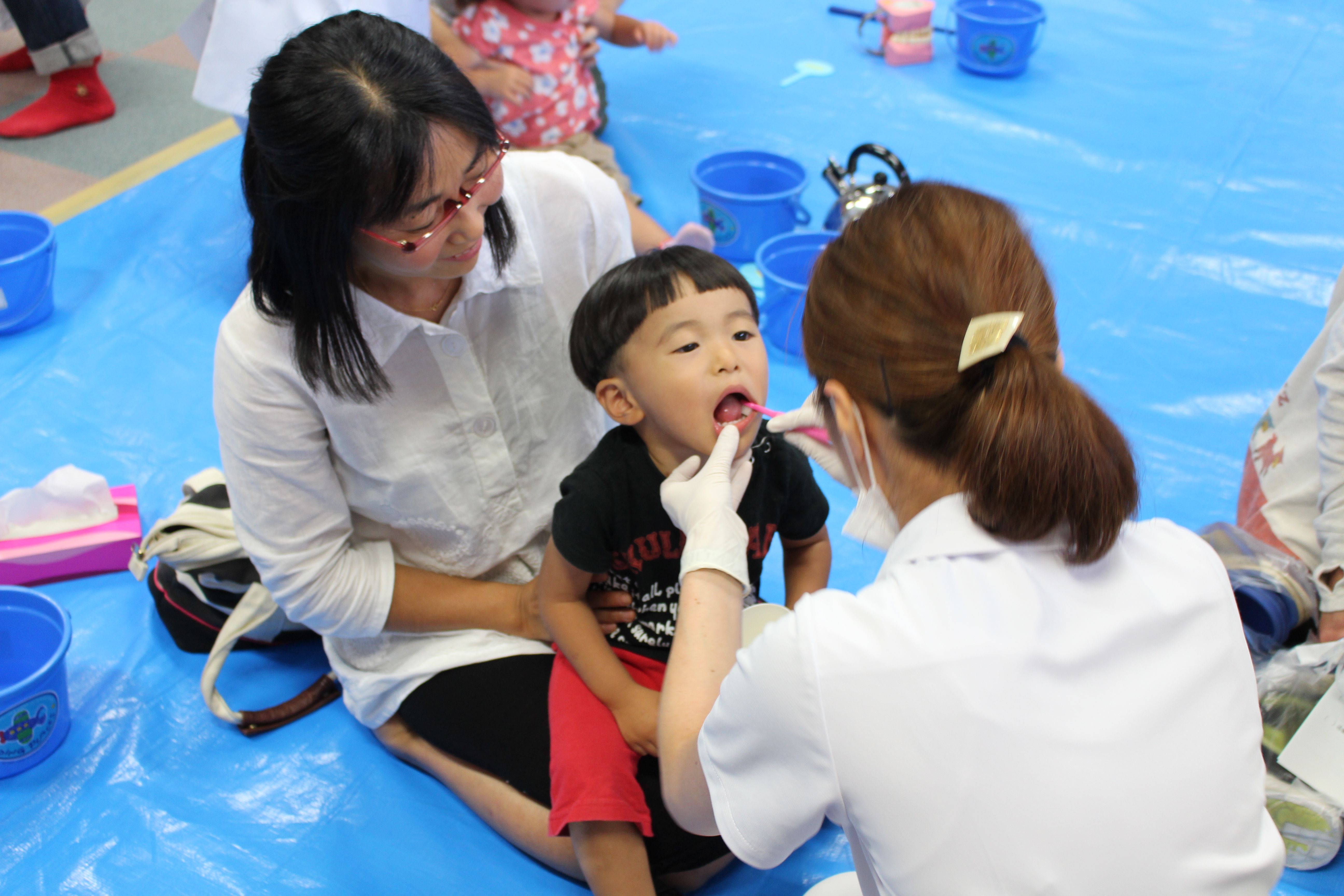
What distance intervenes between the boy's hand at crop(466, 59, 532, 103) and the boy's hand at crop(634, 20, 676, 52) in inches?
18.9

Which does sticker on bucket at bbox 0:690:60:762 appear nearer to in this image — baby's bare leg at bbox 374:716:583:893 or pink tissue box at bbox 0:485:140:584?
pink tissue box at bbox 0:485:140:584

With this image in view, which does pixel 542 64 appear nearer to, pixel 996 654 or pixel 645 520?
pixel 645 520

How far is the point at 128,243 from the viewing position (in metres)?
2.73

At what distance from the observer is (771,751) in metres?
0.85

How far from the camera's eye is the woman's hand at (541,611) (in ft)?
4.68

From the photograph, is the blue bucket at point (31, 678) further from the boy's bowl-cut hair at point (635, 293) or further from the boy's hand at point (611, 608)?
the boy's bowl-cut hair at point (635, 293)

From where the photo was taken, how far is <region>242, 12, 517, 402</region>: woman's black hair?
1.08 m

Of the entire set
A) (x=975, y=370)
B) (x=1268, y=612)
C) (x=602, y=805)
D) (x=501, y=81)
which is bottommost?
(x=602, y=805)

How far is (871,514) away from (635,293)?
491 mm

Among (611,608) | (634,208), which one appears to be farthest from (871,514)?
(634,208)

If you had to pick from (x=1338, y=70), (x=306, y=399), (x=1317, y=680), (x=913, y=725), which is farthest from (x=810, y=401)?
(x=1338, y=70)

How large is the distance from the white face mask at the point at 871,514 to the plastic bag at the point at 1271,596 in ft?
2.60

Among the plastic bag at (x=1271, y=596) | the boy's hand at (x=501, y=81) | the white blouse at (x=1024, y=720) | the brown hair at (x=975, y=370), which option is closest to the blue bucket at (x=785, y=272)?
the boy's hand at (x=501, y=81)

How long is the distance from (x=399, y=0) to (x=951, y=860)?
2226 mm
